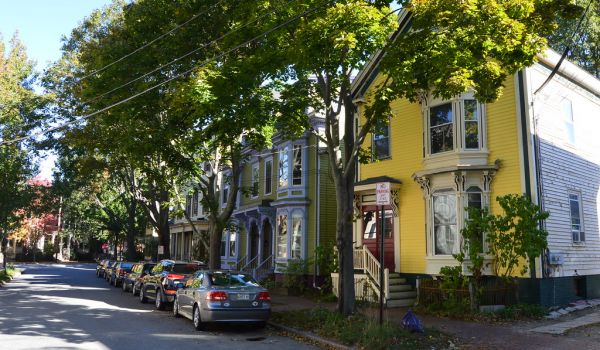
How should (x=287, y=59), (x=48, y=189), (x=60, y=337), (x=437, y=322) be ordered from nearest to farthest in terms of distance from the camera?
(x=60, y=337) < (x=287, y=59) < (x=437, y=322) < (x=48, y=189)

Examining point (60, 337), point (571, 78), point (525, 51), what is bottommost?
point (60, 337)

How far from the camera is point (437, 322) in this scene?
12852 mm

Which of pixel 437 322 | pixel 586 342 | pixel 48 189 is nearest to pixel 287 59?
pixel 437 322

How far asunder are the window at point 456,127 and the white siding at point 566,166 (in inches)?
65.8

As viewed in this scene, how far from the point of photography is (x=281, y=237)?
25.4 metres

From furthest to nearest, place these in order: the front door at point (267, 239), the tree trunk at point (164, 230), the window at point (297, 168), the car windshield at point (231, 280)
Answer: the tree trunk at point (164, 230)
the front door at point (267, 239)
the window at point (297, 168)
the car windshield at point (231, 280)

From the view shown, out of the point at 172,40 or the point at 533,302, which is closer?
the point at 533,302

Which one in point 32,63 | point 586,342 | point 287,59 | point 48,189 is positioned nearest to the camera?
point 586,342

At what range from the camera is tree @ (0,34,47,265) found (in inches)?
983

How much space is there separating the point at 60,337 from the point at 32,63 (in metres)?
22.8

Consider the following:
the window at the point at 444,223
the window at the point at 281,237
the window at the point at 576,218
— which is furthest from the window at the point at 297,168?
the window at the point at 576,218

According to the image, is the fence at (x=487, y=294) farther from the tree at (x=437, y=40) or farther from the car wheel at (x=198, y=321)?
the car wheel at (x=198, y=321)

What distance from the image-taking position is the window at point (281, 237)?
25.0 metres

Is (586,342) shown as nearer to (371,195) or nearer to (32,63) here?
(371,195)
